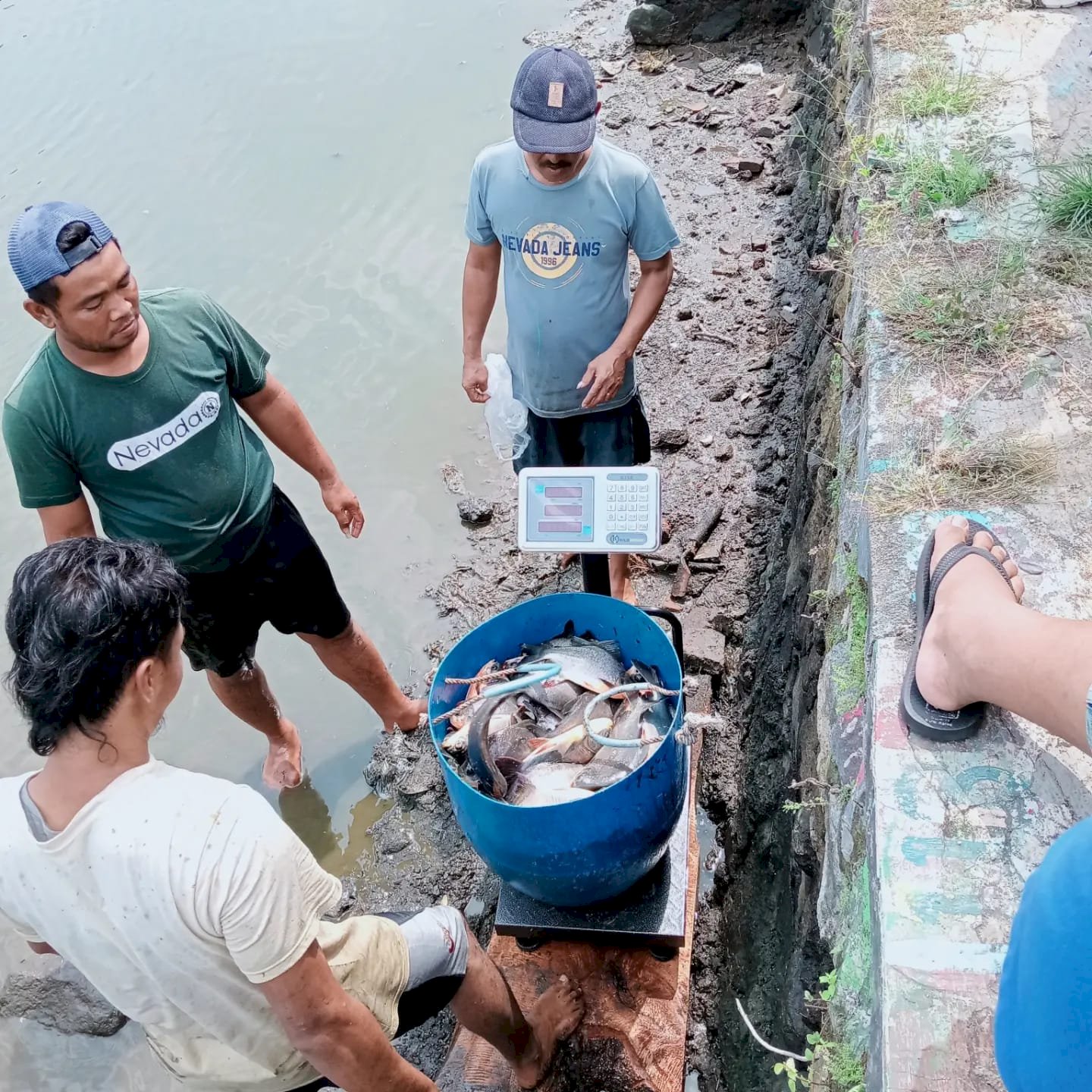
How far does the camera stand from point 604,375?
339 centimetres

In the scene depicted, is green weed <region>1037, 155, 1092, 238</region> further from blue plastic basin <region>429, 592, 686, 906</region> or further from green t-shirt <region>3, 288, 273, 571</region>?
green t-shirt <region>3, 288, 273, 571</region>

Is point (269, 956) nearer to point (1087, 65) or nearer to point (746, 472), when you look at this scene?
point (746, 472)

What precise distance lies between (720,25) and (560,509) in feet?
23.6

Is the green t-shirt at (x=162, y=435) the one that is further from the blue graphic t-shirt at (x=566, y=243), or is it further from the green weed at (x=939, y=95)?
the green weed at (x=939, y=95)

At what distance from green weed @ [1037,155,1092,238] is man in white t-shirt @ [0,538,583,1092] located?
323cm

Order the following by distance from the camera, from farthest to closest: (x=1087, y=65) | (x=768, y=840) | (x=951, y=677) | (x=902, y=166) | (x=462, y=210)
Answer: (x=462, y=210)
(x=1087, y=65)
(x=902, y=166)
(x=768, y=840)
(x=951, y=677)

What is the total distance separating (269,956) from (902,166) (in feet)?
11.9

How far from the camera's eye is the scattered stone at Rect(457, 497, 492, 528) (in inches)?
202

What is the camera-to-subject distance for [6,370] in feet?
19.9

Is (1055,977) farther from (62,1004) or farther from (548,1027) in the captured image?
(62,1004)

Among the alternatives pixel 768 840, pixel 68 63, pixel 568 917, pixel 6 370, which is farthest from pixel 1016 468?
pixel 68 63

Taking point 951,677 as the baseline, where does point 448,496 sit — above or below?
below

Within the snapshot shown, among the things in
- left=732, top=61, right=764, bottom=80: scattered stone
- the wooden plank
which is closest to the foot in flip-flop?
the wooden plank

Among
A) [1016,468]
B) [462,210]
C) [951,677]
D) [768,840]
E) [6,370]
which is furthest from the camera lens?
[462,210]
